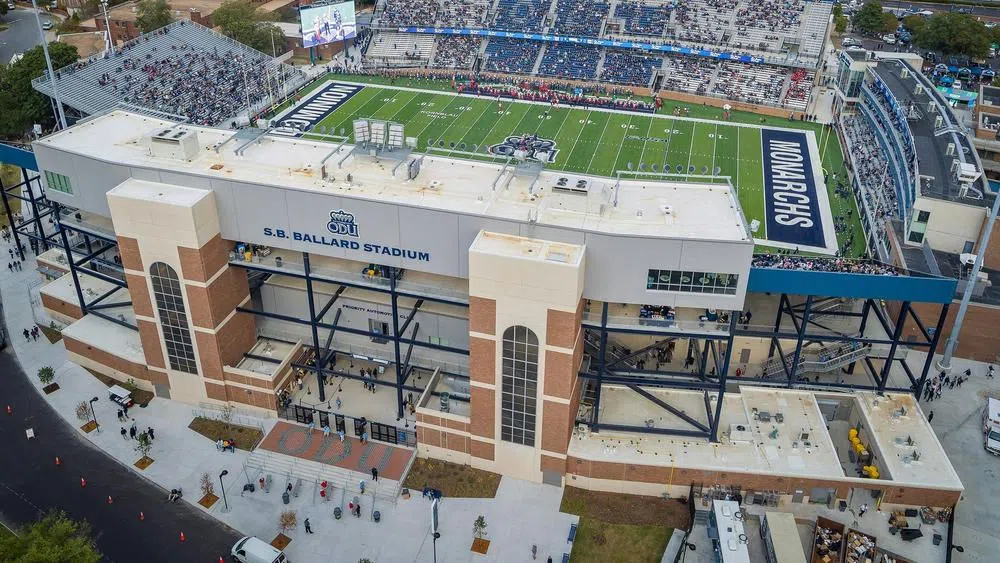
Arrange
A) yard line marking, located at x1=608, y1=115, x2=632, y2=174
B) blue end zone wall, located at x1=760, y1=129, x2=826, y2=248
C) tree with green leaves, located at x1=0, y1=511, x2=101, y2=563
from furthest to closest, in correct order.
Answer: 1. yard line marking, located at x1=608, y1=115, x2=632, y2=174
2. blue end zone wall, located at x1=760, y1=129, x2=826, y2=248
3. tree with green leaves, located at x1=0, y1=511, x2=101, y2=563

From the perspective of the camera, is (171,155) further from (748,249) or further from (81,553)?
(748,249)

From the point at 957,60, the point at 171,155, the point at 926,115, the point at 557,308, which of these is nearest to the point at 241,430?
the point at 171,155

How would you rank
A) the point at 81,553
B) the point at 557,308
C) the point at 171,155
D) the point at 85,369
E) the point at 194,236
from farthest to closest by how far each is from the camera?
the point at 85,369 < the point at 171,155 < the point at 194,236 < the point at 557,308 < the point at 81,553

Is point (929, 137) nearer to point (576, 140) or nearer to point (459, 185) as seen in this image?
point (576, 140)

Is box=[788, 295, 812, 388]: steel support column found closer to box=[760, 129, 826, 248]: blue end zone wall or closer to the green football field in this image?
box=[760, 129, 826, 248]: blue end zone wall

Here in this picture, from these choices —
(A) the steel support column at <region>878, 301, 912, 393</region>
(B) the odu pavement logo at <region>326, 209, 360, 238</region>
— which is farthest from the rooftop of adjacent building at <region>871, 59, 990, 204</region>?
(B) the odu pavement logo at <region>326, 209, 360, 238</region>

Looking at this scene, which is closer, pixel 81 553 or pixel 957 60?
pixel 81 553
